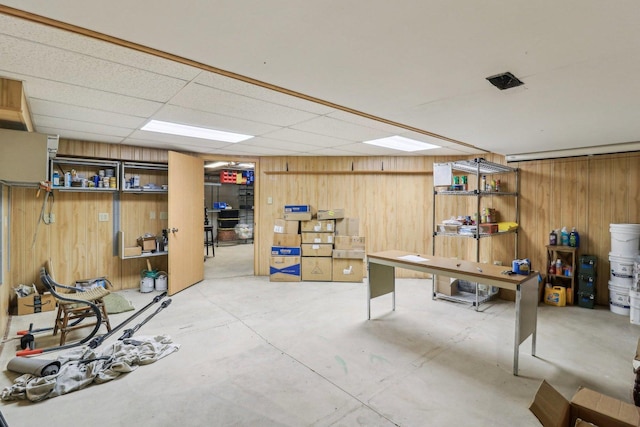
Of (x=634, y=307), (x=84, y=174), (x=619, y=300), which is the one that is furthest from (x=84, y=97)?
(x=619, y=300)

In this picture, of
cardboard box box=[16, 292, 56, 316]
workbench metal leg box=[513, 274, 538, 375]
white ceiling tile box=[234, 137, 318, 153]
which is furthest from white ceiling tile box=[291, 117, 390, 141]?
cardboard box box=[16, 292, 56, 316]

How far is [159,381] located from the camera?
93.5 inches

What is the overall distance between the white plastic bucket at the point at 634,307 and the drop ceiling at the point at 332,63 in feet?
6.04

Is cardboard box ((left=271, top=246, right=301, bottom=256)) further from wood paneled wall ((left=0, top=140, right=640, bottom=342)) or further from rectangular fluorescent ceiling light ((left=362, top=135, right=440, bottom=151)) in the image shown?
rectangular fluorescent ceiling light ((left=362, top=135, right=440, bottom=151))

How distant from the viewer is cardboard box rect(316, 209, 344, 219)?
548 centimetres

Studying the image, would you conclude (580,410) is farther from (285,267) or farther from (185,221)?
(185,221)

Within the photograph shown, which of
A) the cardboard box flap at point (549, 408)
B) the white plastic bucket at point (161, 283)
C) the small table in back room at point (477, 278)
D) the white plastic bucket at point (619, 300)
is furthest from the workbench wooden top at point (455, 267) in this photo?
the white plastic bucket at point (161, 283)

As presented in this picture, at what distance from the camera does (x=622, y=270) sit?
12.3 ft

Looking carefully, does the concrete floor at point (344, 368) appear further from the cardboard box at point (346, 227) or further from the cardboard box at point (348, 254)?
the cardboard box at point (346, 227)

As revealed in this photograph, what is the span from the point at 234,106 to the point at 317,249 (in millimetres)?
3198

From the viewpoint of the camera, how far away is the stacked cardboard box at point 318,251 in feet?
17.7

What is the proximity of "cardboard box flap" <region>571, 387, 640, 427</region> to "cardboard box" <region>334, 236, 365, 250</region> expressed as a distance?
390 centimetres

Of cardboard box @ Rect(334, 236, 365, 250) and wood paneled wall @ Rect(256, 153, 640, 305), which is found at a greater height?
wood paneled wall @ Rect(256, 153, 640, 305)

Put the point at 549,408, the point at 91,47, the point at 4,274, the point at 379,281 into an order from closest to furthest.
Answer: the point at 549,408
the point at 91,47
the point at 4,274
the point at 379,281
